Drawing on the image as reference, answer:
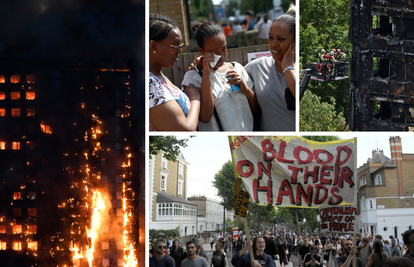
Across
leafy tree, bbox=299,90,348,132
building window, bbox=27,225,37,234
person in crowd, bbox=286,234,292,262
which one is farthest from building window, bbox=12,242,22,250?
person in crowd, bbox=286,234,292,262

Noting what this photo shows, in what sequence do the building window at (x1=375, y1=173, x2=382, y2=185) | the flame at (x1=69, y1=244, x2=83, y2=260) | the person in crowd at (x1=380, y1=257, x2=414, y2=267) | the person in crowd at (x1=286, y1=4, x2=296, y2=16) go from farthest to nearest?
1. the building window at (x1=375, y1=173, x2=382, y2=185)
2. the flame at (x1=69, y1=244, x2=83, y2=260)
3. the person in crowd at (x1=286, y1=4, x2=296, y2=16)
4. the person in crowd at (x1=380, y1=257, x2=414, y2=267)

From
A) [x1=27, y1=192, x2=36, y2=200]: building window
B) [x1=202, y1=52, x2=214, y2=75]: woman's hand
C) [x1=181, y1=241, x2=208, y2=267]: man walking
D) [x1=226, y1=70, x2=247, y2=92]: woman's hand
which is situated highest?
[x1=202, y1=52, x2=214, y2=75]: woman's hand

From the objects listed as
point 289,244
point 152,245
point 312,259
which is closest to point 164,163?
point 152,245

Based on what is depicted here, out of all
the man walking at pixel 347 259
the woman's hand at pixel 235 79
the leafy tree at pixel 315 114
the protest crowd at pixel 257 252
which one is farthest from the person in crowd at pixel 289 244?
the woman's hand at pixel 235 79

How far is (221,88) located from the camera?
314 cm

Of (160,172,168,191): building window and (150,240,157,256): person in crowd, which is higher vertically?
(160,172,168,191): building window

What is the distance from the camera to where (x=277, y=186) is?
3.55 meters

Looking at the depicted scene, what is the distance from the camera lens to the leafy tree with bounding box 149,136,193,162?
11.5 feet

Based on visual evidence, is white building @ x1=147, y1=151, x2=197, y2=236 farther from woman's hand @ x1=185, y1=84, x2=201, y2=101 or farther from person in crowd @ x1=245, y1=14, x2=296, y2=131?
person in crowd @ x1=245, y1=14, x2=296, y2=131

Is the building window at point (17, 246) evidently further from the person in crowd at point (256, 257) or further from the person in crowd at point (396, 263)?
the person in crowd at point (396, 263)

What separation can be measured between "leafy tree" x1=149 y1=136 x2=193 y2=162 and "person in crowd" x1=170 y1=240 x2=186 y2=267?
88 centimetres

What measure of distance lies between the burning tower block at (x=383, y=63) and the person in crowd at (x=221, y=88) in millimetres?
1089

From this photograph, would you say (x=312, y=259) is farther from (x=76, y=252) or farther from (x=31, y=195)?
(x=31, y=195)

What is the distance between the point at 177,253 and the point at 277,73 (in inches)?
81.3
